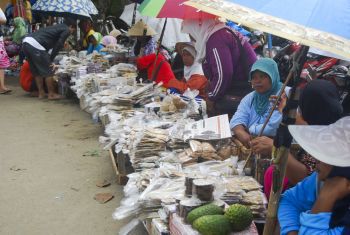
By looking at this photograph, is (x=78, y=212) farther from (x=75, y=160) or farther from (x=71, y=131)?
(x=71, y=131)

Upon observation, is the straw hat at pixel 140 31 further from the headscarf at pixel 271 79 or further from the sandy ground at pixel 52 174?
the headscarf at pixel 271 79

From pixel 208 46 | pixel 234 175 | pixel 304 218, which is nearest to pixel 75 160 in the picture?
pixel 208 46

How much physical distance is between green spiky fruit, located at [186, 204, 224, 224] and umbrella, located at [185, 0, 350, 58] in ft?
3.38

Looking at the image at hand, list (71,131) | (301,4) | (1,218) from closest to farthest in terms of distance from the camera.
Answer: (301,4), (1,218), (71,131)

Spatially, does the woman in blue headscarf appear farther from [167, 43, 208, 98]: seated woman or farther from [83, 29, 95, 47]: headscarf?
[83, 29, 95, 47]: headscarf

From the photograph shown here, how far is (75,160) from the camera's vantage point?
5086mm

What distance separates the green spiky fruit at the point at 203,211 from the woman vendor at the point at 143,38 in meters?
4.95

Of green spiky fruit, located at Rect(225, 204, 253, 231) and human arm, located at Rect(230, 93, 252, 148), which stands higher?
human arm, located at Rect(230, 93, 252, 148)

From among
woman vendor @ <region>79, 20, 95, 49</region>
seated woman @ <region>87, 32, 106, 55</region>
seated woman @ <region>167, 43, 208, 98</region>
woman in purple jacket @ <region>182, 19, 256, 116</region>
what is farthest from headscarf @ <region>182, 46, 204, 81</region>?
woman vendor @ <region>79, 20, 95, 49</region>

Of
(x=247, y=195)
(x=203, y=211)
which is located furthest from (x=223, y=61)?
(x=203, y=211)

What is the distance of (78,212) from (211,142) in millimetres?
1401

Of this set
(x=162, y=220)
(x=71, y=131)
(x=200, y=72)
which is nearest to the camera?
(x=162, y=220)

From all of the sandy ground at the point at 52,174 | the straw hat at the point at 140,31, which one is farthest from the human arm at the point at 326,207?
the straw hat at the point at 140,31

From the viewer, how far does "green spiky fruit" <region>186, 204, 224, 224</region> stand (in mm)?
2286
